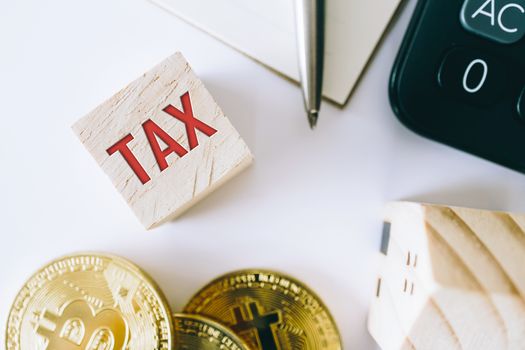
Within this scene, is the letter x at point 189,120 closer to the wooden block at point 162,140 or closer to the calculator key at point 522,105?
the wooden block at point 162,140

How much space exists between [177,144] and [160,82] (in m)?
0.04

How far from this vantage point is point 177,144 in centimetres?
32

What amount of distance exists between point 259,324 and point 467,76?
0.24m

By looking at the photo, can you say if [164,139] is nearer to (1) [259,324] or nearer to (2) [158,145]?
(2) [158,145]

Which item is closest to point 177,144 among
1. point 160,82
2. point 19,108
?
point 160,82

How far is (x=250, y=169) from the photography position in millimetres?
373

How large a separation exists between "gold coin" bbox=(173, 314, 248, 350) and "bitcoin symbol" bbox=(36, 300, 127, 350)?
1.6 inches

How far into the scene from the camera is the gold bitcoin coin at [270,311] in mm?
365

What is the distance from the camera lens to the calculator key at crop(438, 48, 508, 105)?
338mm

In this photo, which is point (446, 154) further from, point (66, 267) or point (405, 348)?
point (66, 267)

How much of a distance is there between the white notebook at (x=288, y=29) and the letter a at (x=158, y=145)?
95 millimetres

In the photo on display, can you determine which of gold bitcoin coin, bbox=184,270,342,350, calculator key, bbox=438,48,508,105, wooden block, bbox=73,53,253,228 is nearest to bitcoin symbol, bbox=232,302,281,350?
gold bitcoin coin, bbox=184,270,342,350

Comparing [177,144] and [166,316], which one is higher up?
[177,144]

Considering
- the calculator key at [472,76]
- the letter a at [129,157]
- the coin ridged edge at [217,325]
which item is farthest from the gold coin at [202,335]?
the calculator key at [472,76]
